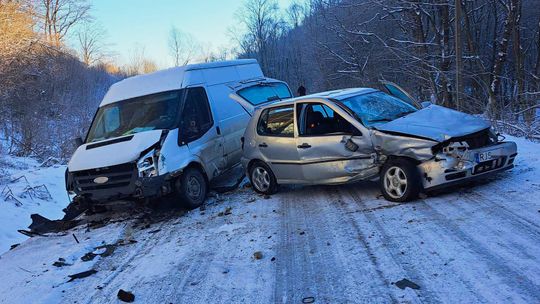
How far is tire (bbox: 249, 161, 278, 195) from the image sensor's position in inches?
311

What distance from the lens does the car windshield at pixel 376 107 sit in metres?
6.75

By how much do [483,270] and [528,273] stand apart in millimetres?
330

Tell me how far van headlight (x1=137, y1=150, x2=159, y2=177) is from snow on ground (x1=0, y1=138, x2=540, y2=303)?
818mm

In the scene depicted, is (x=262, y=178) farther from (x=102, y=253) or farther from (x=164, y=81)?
(x=102, y=253)

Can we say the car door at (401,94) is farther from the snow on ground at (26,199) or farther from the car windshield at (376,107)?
the snow on ground at (26,199)

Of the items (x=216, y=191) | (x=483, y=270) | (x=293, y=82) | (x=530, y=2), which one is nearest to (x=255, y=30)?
(x=293, y=82)

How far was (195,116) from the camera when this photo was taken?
820 centimetres

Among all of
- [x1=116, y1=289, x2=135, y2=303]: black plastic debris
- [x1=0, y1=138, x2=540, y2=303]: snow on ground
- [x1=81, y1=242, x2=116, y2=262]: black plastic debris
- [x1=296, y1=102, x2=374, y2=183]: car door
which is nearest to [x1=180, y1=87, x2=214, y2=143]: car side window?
[x1=0, y1=138, x2=540, y2=303]: snow on ground

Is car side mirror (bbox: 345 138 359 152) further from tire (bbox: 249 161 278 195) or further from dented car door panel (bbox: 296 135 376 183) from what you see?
tire (bbox: 249 161 278 195)

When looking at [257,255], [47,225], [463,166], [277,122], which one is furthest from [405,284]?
[47,225]

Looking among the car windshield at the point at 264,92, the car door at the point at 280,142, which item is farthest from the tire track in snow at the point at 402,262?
the car windshield at the point at 264,92

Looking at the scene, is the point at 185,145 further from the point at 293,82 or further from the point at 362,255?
the point at 293,82

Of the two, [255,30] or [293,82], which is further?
[255,30]

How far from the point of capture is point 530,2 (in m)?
26.6
